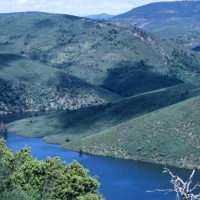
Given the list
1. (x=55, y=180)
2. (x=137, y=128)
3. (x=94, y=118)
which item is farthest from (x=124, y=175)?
(x=94, y=118)

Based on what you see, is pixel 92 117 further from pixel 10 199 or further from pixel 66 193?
pixel 10 199

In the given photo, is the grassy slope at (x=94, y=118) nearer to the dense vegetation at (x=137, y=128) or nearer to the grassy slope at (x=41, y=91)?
the dense vegetation at (x=137, y=128)

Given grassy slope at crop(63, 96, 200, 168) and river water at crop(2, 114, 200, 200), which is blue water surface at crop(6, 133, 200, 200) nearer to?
river water at crop(2, 114, 200, 200)

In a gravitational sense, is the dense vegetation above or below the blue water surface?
above

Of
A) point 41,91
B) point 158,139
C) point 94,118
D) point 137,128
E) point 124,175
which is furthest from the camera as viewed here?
point 41,91

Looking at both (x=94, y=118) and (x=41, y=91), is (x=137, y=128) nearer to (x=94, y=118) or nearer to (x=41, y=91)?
(x=94, y=118)

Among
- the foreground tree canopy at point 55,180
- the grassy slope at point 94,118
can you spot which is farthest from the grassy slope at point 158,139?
the foreground tree canopy at point 55,180

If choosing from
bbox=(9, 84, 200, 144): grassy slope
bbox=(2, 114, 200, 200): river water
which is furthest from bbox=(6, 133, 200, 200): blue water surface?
bbox=(9, 84, 200, 144): grassy slope
